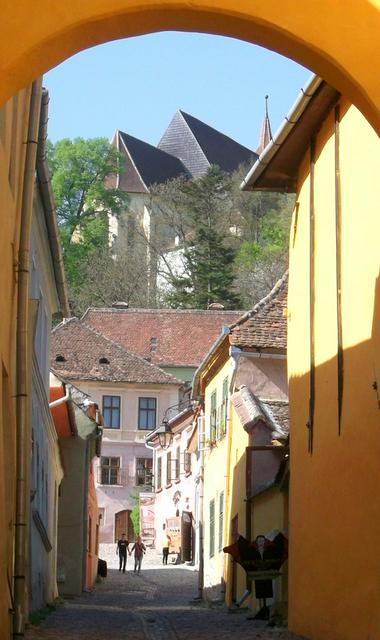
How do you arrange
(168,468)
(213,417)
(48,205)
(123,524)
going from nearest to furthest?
(48,205), (213,417), (168,468), (123,524)

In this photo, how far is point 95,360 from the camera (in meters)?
69.1

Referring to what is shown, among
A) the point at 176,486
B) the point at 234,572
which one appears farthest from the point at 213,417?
the point at 176,486

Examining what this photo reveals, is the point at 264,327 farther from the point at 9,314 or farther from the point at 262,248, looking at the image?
the point at 262,248

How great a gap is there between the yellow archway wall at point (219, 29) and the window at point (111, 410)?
60.5 m

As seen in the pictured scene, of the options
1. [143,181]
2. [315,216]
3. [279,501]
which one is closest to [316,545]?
[315,216]

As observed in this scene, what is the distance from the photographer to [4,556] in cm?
1311

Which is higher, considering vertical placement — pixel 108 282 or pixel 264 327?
pixel 108 282

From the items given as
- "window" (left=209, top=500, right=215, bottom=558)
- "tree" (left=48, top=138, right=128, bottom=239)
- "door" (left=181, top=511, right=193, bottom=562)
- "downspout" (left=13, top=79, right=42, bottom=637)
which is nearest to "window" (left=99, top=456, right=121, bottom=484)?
"door" (left=181, top=511, right=193, bottom=562)

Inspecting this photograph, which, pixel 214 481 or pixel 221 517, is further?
pixel 214 481

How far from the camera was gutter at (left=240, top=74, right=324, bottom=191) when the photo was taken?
1445cm

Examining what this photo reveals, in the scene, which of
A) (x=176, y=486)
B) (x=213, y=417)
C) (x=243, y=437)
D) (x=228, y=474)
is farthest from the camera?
(x=176, y=486)

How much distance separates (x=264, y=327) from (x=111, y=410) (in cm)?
4156

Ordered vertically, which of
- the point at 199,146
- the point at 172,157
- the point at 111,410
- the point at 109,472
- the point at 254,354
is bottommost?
the point at 109,472

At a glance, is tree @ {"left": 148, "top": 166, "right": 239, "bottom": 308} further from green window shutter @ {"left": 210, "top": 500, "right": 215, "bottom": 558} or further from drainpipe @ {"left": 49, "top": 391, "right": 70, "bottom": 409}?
drainpipe @ {"left": 49, "top": 391, "right": 70, "bottom": 409}
